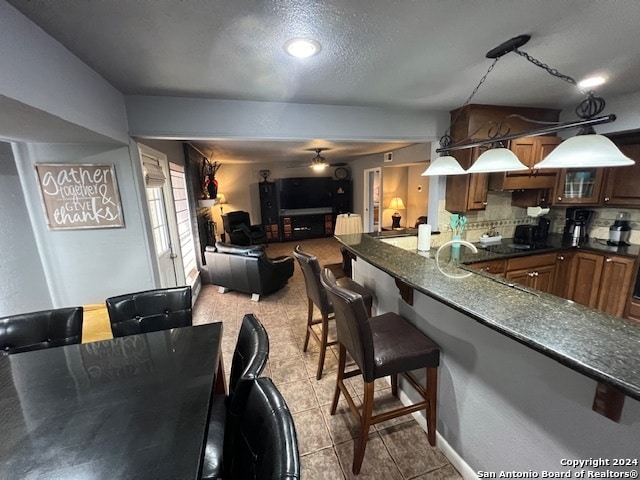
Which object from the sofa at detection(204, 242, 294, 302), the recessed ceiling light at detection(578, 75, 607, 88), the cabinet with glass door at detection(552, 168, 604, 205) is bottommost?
the sofa at detection(204, 242, 294, 302)

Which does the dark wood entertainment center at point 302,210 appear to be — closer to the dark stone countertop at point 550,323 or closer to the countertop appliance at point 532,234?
the countertop appliance at point 532,234

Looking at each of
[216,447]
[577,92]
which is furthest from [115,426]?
[577,92]

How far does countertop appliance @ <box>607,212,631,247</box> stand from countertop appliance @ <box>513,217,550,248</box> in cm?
54

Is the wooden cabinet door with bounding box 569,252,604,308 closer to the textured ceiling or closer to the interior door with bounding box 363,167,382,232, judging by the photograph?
the textured ceiling

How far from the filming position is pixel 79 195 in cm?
204

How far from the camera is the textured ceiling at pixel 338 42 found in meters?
1.14

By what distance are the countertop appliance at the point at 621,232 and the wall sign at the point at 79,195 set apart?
15.9 feet

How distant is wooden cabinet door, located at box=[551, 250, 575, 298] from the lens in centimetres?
282

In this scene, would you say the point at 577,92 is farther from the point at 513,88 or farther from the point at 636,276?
the point at 636,276

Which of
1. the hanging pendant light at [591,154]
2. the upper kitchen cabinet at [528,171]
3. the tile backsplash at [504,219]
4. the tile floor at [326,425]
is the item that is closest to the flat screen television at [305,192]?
the tile floor at [326,425]

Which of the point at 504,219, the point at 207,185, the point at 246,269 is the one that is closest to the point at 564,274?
the point at 504,219

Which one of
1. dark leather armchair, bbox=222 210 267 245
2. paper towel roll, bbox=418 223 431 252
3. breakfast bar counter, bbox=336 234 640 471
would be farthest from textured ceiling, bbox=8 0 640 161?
dark leather armchair, bbox=222 210 267 245

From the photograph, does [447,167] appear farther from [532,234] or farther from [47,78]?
[47,78]

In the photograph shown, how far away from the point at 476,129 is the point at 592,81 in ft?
2.69
